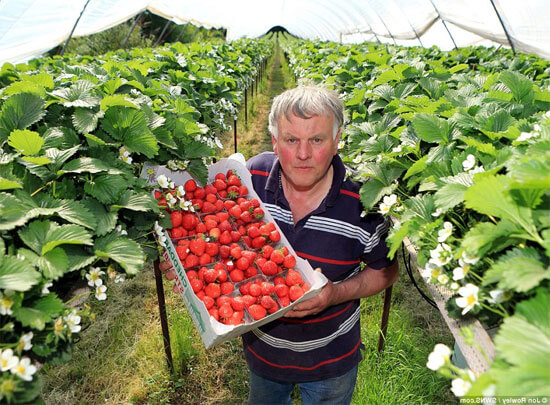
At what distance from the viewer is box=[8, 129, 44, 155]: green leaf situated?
1442 mm

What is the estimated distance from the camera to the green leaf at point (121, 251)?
119 centimetres

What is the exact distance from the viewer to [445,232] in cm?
120

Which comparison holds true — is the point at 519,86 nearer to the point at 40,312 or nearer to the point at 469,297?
the point at 469,297

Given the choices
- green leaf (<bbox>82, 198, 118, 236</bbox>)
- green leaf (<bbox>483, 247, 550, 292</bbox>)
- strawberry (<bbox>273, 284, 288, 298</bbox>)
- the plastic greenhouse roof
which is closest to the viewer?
green leaf (<bbox>483, 247, 550, 292</bbox>)

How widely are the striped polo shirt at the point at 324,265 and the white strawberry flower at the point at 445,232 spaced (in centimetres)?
72

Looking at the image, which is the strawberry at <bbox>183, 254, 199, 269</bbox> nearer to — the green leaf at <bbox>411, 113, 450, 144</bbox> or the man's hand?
the man's hand

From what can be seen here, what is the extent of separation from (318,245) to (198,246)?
0.59 m

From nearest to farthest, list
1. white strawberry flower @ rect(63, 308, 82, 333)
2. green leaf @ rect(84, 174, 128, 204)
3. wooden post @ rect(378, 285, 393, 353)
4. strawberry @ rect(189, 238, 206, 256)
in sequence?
white strawberry flower @ rect(63, 308, 82, 333), green leaf @ rect(84, 174, 128, 204), strawberry @ rect(189, 238, 206, 256), wooden post @ rect(378, 285, 393, 353)

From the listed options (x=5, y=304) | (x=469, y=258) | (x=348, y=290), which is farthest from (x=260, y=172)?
(x=5, y=304)

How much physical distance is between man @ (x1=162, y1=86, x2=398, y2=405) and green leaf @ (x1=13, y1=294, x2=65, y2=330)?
3.59 feet

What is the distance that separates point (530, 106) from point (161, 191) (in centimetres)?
186

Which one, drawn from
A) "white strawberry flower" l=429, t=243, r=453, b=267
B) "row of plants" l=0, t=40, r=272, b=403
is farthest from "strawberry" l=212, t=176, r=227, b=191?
"white strawberry flower" l=429, t=243, r=453, b=267

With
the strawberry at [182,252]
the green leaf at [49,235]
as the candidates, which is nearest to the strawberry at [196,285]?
the strawberry at [182,252]

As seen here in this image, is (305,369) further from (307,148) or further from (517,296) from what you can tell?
(517,296)
